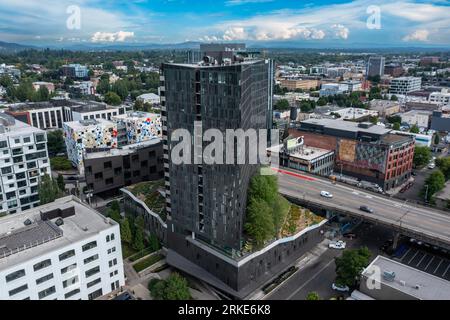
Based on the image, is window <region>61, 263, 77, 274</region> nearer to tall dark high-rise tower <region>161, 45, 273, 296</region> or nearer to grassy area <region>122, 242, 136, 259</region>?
grassy area <region>122, 242, 136, 259</region>

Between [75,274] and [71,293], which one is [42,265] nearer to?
[75,274]

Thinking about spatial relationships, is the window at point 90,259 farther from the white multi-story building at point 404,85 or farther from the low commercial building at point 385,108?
the white multi-story building at point 404,85

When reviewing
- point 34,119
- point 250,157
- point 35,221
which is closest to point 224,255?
point 250,157

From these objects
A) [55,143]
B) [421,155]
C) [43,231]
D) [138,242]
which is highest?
[43,231]

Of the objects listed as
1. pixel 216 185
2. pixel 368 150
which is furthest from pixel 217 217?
pixel 368 150

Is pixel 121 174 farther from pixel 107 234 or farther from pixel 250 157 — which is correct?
pixel 250 157
